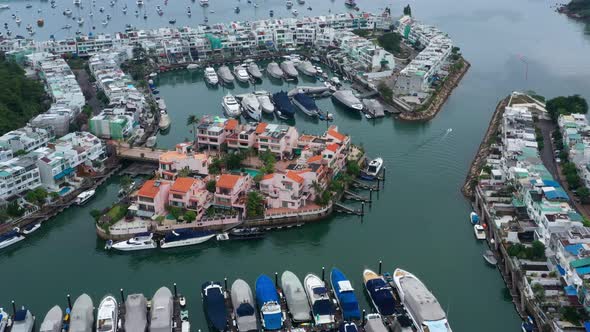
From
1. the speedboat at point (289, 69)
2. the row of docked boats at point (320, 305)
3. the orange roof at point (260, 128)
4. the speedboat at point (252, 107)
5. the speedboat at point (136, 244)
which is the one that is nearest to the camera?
the row of docked boats at point (320, 305)

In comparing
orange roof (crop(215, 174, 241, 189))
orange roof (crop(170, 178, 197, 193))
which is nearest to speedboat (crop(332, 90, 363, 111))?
orange roof (crop(215, 174, 241, 189))

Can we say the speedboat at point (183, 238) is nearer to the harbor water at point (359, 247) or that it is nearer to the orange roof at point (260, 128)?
the harbor water at point (359, 247)

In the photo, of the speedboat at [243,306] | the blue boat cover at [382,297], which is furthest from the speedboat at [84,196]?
the blue boat cover at [382,297]

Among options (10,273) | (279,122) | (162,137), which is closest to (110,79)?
(162,137)

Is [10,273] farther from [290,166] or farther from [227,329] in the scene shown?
[290,166]

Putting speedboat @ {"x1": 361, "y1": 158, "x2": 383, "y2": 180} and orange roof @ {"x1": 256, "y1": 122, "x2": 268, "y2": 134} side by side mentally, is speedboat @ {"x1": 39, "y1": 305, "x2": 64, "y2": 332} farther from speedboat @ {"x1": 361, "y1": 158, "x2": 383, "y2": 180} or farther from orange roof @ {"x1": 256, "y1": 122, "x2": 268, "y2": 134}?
speedboat @ {"x1": 361, "y1": 158, "x2": 383, "y2": 180}

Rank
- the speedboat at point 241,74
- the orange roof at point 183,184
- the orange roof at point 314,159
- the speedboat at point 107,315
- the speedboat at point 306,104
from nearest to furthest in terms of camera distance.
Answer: the speedboat at point 107,315 < the orange roof at point 183,184 < the orange roof at point 314,159 < the speedboat at point 306,104 < the speedboat at point 241,74

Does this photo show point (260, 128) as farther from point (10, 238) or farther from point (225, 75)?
point (225, 75)
